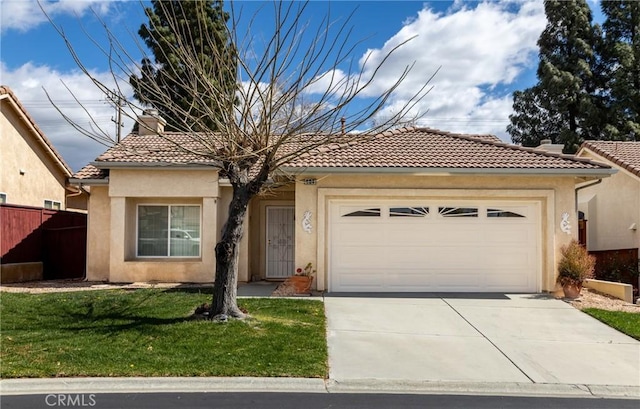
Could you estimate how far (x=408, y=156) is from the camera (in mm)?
13422

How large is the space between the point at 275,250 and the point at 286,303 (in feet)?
15.6

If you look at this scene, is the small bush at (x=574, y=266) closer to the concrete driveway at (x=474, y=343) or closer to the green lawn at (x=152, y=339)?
the concrete driveway at (x=474, y=343)

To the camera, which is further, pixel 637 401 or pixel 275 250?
pixel 275 250

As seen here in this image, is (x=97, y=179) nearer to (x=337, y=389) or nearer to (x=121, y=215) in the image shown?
(x=121, y=215)

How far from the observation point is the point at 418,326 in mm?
9570

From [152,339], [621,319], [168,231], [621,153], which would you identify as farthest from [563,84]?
[152,339]

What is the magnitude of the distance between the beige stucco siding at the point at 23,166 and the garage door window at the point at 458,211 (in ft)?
46.4

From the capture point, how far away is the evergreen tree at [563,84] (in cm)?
2938

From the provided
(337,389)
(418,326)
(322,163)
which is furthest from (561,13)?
(337,389)

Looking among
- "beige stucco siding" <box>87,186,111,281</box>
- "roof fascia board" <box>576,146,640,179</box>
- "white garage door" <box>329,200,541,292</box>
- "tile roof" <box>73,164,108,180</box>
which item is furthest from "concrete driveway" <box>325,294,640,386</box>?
"tile roof" <box>73,164,108,180</box>

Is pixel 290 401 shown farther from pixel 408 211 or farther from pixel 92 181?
pixel 92 181

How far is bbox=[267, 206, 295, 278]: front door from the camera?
15.5 metres

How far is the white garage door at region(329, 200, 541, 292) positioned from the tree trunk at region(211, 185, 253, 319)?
4.40 metres

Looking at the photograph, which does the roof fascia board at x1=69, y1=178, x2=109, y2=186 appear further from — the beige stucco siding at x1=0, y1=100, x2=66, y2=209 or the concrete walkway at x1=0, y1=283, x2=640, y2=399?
the concrete walkway at x1=0, y1=283, x2=640, y2=399
